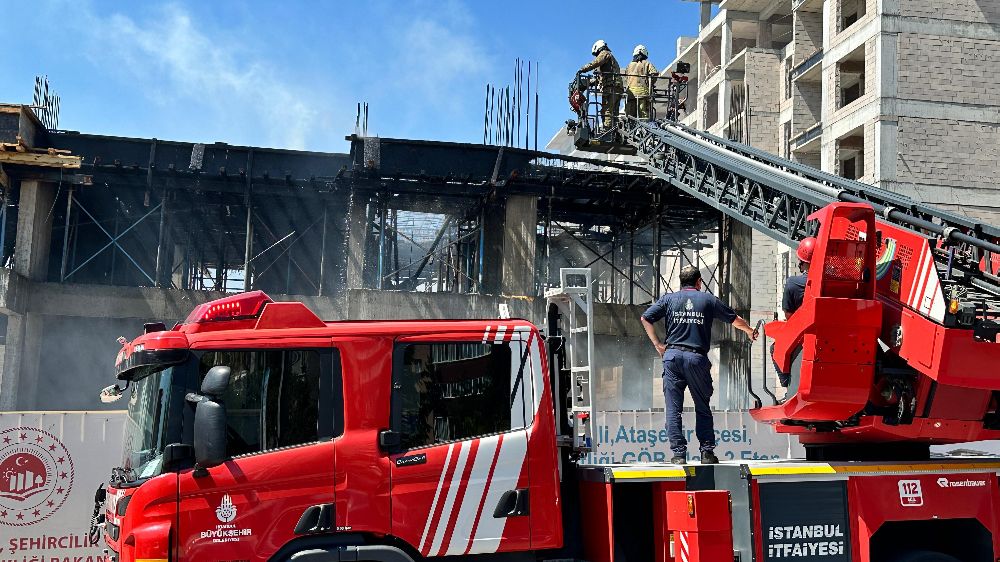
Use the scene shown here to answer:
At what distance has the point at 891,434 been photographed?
20.3ft

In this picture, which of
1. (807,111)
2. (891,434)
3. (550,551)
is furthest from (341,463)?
(807,111)

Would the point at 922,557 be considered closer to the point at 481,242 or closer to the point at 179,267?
the point at 481,242

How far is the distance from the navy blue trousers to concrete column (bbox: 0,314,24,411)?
56.3 feet

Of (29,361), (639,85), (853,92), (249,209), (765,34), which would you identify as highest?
(765,34)

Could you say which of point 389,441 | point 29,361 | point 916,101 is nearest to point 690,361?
point 389,441

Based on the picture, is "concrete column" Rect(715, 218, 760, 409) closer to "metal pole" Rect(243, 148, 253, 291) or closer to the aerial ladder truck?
"metal pole" Rect(243, 148, 253, 291)

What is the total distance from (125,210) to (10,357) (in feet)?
15.4

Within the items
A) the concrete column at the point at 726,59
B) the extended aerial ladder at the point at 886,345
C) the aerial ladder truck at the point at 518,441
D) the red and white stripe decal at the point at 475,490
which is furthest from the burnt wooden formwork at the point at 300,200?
the concrete column at the point at 726,59

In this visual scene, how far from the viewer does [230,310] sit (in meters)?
5.73

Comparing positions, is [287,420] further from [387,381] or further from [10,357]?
[10,357]

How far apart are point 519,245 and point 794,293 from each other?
15.2 m

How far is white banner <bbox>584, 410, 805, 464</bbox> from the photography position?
1266 cm

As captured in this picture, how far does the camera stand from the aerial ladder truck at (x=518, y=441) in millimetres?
5242

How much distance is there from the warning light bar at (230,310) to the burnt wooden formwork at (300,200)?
48.6 ft
